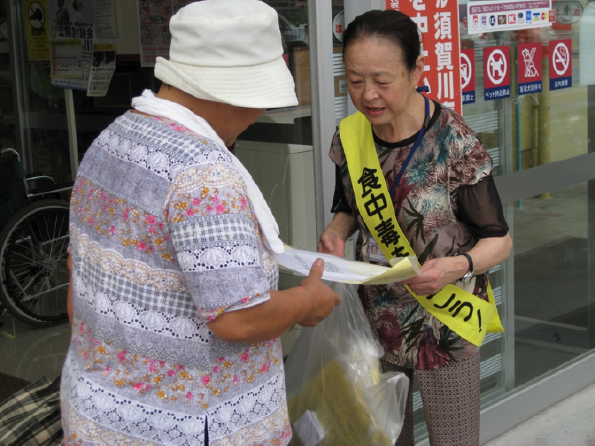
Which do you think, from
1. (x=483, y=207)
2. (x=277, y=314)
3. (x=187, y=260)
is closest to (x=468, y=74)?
(x=483, y=207)

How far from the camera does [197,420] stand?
1.58 metres

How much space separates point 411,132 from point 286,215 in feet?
4.42

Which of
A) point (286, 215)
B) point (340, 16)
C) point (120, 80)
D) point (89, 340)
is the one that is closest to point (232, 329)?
point (89, 340)

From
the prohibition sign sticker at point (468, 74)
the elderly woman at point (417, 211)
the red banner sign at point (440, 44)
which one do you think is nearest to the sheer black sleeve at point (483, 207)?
the elderly woman at point (417, 211)

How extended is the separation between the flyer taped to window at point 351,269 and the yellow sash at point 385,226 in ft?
0.95

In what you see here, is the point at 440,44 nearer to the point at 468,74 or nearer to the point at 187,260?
the point at 468,74

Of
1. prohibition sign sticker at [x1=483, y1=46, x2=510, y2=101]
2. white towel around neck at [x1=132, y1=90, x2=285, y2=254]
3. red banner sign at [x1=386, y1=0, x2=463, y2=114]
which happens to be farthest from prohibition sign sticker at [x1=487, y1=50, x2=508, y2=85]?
white towel around neck at [x1=132, y1=90, x2=285, y2=254]

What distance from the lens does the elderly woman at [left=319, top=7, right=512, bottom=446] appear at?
204 cm

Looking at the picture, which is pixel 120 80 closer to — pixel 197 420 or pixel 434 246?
pixel 434 246

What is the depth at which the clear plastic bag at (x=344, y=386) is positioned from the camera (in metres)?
2.11

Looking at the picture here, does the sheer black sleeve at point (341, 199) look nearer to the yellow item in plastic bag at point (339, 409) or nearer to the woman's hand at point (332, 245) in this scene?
the woman's hand at point (332, 245)

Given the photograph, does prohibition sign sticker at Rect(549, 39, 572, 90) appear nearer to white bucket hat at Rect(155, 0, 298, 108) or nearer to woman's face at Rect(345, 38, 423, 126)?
woman's face at Rect(345, 38, 423, 126)

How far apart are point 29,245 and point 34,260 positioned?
11 cm

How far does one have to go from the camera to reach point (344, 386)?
6.97 feet
